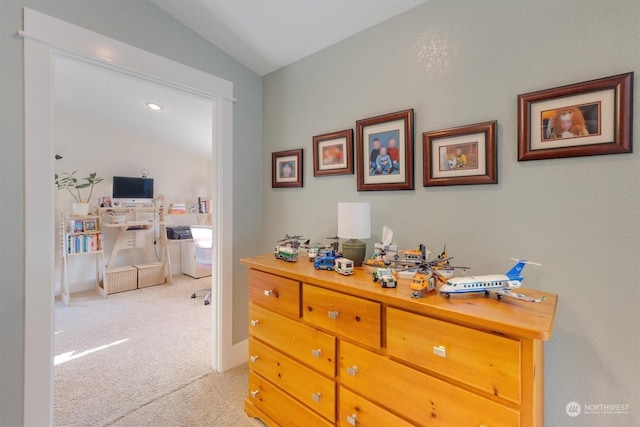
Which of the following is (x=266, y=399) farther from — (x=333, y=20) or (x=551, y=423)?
(x=333, y=20)

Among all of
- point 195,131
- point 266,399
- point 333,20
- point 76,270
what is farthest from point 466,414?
point 76,270

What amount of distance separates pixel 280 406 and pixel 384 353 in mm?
792

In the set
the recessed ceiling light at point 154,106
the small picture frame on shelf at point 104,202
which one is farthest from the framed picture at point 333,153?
the small picture frame on shelf at point 104,202

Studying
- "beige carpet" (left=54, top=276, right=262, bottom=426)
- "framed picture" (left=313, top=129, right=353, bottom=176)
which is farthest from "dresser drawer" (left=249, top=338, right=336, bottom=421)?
"framed picture" (left=313, top=129, right=353, bottom=176)

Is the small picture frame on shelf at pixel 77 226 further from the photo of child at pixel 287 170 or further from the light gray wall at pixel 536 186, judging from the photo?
the light gray wall at pixel 536 186

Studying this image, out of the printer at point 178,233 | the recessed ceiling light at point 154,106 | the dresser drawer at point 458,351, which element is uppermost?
the recessed ceiling light at point 154,106

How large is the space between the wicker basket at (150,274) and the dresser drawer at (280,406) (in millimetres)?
3348

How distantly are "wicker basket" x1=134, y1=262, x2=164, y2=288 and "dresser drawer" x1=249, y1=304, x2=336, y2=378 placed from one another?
133 inches

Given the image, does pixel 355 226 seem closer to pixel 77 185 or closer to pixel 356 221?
pixel 356 221

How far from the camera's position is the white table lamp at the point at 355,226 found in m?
1.50

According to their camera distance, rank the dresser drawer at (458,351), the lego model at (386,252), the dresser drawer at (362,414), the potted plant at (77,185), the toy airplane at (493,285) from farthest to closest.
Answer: the potted plant at (77,185) → the lego model at (386,252) → the dresser drawer at (362,414) → the toy airplane at (493,285) → the dresser drawer at (458,351)

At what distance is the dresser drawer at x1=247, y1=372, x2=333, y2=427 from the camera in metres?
1.39

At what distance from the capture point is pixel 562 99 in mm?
1138

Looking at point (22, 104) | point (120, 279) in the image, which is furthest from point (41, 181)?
point (120, 279)
